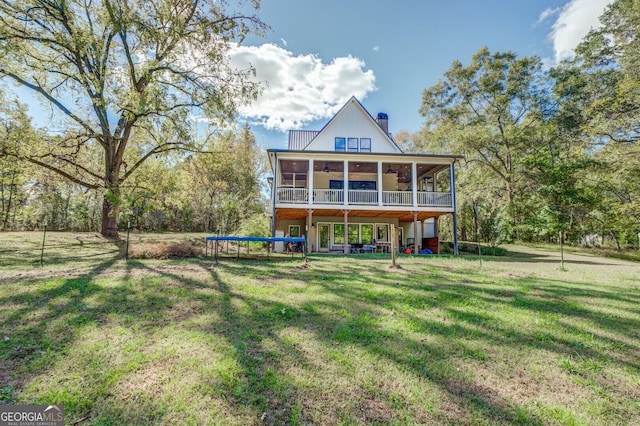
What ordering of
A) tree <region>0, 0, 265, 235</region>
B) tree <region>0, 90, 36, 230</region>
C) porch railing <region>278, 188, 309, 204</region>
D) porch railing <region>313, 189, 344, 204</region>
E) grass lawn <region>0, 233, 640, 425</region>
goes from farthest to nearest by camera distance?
porch railing <region>313, 189, 344, 204</region> → porch railing <region>278, 188, 309, 204</region> → tree <region>0, 90, 36, 230</region> → tree <region>0, 0, 265, 235</region> → grass lawn <region>0, 233, 640, 425</region>

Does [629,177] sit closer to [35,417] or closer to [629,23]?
[629,23]

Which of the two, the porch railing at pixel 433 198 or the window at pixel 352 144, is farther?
the window at pixel 352 144

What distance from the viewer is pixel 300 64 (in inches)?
917

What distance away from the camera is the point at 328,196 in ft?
50.4

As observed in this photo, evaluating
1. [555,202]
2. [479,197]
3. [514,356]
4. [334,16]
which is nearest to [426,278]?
[514,356]

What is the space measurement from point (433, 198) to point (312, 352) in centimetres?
1457

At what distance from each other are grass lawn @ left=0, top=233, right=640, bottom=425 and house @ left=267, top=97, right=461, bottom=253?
943 centimetres

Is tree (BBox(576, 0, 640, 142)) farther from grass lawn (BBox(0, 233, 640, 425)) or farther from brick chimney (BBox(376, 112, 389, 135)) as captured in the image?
grass lawn (BBox(0, 233, 640, 425))

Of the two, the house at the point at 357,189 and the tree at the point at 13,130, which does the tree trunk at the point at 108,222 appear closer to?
the tree at the point at 13,130

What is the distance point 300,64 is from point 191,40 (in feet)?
39.9

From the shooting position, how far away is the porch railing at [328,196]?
50.0 feet

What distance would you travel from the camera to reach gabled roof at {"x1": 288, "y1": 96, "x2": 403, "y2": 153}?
1839cm

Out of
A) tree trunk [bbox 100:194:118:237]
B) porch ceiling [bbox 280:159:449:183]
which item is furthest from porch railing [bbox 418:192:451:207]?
tree trunk [bbox 100:194:118:237]

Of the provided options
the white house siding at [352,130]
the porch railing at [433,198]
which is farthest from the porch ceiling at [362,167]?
the porch railing at [433,198]
